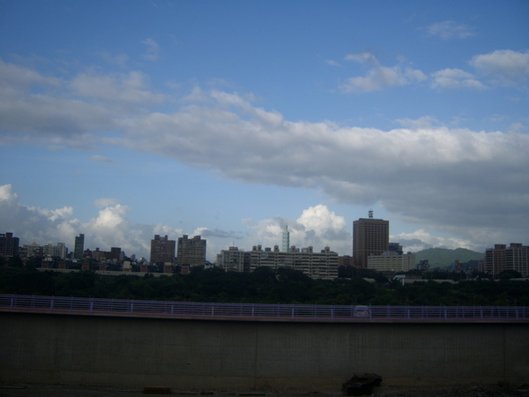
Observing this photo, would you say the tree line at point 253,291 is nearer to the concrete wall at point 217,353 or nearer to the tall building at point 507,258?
the concrete wall at point 217,353

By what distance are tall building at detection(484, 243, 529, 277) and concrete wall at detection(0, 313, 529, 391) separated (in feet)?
503

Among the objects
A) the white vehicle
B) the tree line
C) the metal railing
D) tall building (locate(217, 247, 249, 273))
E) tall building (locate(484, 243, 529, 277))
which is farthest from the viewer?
tall building (locate(217, 247, 249, 273))

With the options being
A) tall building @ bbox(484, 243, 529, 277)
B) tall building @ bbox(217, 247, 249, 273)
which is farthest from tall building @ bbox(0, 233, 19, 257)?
tall building @ bbox(484, 243, 529, 277)

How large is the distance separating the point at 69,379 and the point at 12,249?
167075 mm

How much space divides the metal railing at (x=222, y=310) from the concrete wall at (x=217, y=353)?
54cm

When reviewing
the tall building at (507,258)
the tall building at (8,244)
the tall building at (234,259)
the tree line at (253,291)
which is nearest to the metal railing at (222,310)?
the tree line at (253,291)

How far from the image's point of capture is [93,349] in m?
32.9

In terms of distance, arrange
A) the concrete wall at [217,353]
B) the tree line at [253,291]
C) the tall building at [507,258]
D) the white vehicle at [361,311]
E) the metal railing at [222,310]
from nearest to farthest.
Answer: the concrete wall at [217,353]
the metal railing at [222,310]
the white vehicle at [361,311]
the tree line at [253,291]
the tall building at [507,258]

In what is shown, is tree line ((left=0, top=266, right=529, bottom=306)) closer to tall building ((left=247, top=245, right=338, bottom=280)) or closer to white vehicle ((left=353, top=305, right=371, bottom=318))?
white vehicle ((left=353, top=305, right=371, bottom=318))

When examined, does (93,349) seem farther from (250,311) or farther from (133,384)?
(250,311)

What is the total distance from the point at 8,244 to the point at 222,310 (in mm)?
171329

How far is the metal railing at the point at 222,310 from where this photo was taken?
1303 inches

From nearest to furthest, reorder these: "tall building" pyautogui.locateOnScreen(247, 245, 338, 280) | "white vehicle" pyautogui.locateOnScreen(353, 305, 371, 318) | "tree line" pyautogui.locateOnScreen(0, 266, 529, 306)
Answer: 1. "white vehicle" pyautogui.locateOnScreen(353, 305, 371, 318)
2. "tree line" pyautogui.locateOnScreen(0, 266, 529, 306)
3. "tall building" pyautogui.locateOnScreen(247, 245, 338, 280)

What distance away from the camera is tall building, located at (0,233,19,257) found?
7052 inches
